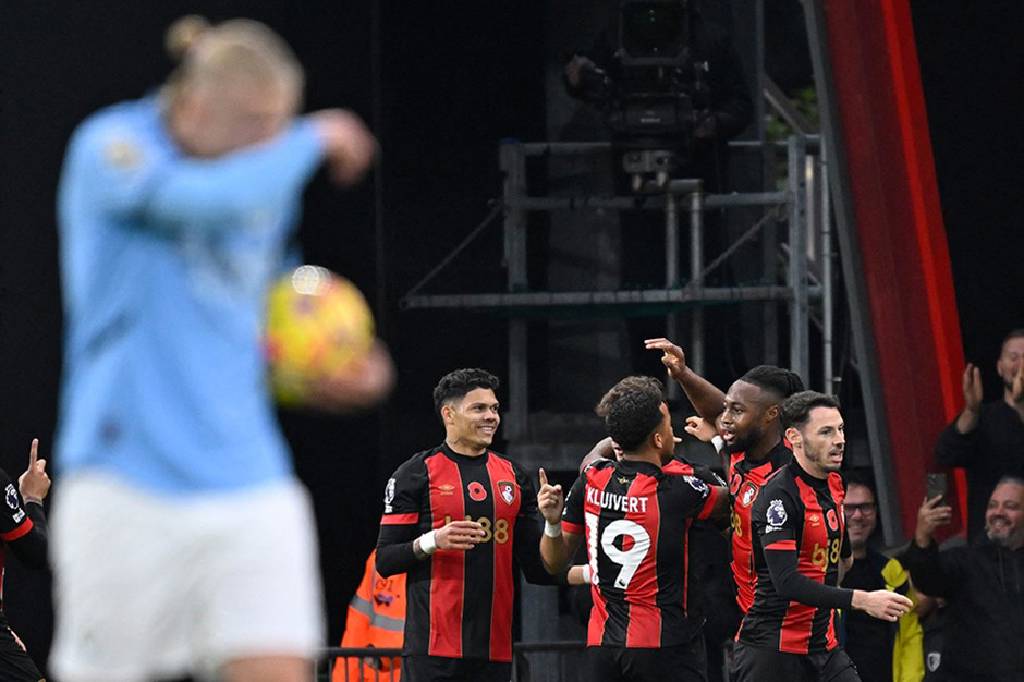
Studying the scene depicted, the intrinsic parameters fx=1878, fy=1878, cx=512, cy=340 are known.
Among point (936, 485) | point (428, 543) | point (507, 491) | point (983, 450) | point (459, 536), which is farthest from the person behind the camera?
point (936, 485)

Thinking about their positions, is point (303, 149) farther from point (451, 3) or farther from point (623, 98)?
point (451, 3)

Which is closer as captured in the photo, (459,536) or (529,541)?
(459,536)

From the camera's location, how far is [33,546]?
26.6 feet

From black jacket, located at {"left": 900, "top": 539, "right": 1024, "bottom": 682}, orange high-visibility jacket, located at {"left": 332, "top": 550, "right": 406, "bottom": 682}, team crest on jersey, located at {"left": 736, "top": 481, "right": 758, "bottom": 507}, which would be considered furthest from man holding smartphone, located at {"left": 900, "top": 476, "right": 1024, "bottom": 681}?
orange high-visibility jacket, located at {"left": 332, "top": 550, "right": 406, "bottom": 682}

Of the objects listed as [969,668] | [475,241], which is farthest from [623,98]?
[969,668]

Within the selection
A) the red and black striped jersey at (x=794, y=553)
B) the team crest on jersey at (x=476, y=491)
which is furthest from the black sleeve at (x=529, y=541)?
the red and black striped jersey at (x=794, y=553)

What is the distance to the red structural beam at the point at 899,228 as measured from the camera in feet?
34.1

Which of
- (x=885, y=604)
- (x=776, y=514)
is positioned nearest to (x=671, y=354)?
(x=776, y=514)

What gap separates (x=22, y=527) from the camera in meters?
8.04

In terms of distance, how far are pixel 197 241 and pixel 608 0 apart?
30.8 ft

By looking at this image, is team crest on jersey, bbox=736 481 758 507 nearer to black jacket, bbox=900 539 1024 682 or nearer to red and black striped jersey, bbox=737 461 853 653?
red and black striped jersey, bbox=737 461 853 653

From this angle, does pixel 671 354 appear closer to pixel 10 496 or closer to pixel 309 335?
pixel 10 496

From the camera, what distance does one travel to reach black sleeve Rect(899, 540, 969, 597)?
873 centimetres

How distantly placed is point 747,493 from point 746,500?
0.11 feet
